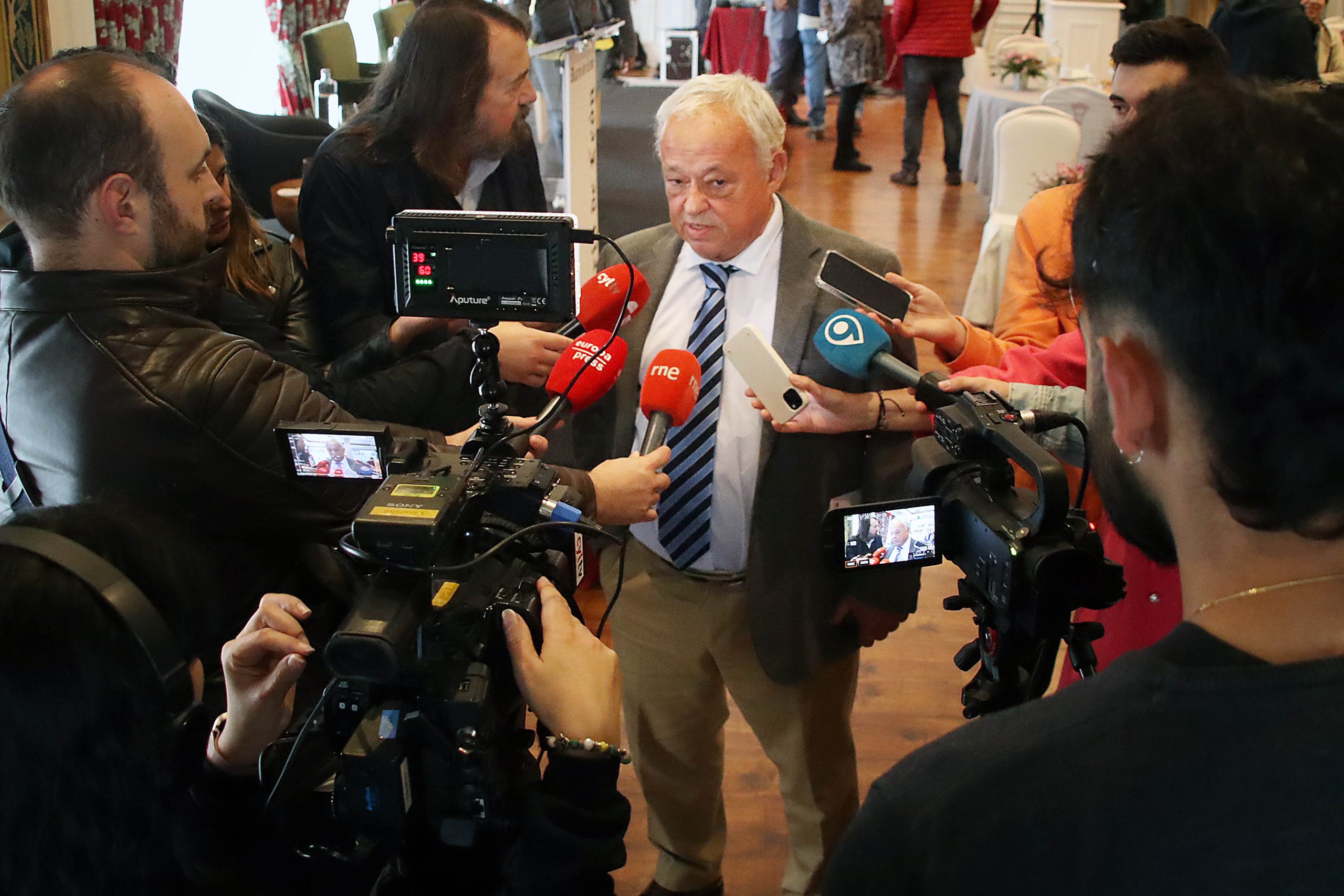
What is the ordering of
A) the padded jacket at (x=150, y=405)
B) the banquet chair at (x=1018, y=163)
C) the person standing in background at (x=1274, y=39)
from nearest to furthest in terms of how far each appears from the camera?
the padded jacket at (x=150, y=405)
the person standing in background at (x=1274, y=39)
the banquet chair at (x=1018, y=163)

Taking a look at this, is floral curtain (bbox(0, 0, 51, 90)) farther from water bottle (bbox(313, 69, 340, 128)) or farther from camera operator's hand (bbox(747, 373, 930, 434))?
camera operator's hand (bbox(747, 373, 930, 434))

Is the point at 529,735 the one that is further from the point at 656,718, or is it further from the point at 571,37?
the point at 571,37

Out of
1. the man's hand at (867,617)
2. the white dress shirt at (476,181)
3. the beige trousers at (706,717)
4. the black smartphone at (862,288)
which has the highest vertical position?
the white dress shirt at (476,181)

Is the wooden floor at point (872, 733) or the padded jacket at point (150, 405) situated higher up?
the padded jacket at point (150, 405)

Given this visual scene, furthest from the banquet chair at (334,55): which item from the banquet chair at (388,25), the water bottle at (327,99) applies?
the banquet chair at (388,25)

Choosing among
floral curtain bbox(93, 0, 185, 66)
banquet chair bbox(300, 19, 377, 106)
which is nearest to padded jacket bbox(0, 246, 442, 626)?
floral curtain bbox(93, 0, 185, 66)

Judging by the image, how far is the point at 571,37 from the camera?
12.2ft

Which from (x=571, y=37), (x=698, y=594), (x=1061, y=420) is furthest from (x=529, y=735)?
(x=571, y=37)

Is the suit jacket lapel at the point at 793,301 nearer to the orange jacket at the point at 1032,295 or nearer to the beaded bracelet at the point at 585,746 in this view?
the orange jacket at the point at 1032,295

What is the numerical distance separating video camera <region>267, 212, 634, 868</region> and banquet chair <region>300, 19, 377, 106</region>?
445cm

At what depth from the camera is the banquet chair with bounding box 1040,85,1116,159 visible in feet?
17.0

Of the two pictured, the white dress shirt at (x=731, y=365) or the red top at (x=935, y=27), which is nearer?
the white dress shirt at (x=731, y=365)

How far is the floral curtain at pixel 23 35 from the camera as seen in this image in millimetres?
3143

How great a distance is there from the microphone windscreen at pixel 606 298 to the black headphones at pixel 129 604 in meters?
0.95
